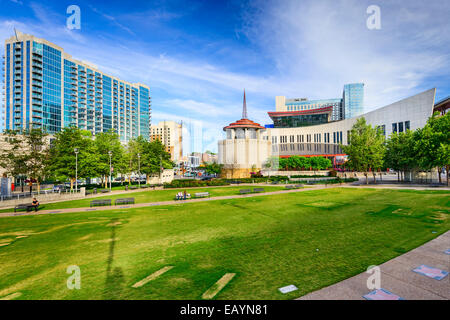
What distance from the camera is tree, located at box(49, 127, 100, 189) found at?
34.4 m

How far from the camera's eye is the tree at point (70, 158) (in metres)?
34.4

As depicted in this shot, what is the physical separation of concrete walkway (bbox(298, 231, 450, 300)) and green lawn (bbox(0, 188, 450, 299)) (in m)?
0.40

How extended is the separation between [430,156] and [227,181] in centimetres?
3823

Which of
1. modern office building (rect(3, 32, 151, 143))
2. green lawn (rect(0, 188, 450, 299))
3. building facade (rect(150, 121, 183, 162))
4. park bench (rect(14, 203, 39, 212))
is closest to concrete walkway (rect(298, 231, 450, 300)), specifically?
green lawn (rect(0, 188, 450, 299))

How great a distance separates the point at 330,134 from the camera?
103562mm

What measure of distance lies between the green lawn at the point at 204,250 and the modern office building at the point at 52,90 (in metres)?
71.8

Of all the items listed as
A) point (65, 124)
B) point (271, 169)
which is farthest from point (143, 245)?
point (65, 124)

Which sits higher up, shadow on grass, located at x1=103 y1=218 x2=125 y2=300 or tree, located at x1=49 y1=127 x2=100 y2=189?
tree, located at x1=49 y1=127 x2=100 y2=189

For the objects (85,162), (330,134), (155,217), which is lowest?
(155,217)

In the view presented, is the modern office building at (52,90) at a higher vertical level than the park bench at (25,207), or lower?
higher

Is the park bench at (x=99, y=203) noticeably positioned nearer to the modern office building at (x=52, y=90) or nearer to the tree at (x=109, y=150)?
the tree at (x=109, y=150)

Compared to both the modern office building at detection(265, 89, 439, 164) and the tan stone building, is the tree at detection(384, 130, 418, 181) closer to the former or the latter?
the modern office building at detection(265, 89, 439, 164)

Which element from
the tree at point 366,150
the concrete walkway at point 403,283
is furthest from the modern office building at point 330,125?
the concrete walkway at point 403,283
